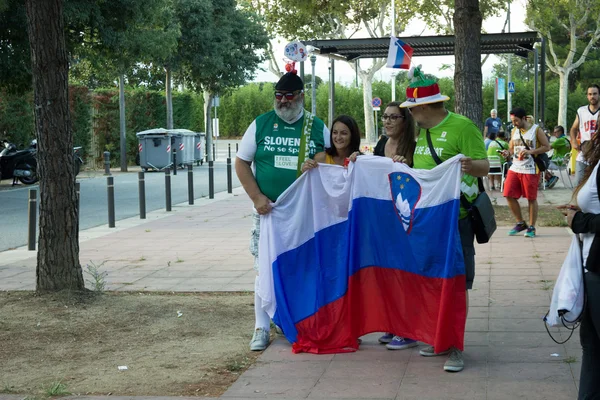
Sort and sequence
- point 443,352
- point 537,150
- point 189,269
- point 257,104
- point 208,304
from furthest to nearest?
point 257,104 → point 537,150 → point 189,269 → point 208,304 → point 443,352

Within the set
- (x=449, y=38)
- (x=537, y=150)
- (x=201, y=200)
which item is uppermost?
(x=449, y=38)

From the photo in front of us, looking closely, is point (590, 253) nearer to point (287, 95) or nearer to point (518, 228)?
point (287, 95)

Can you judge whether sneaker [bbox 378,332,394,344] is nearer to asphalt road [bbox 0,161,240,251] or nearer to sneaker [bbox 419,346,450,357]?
sneaker [bbox 419,346,450,357]

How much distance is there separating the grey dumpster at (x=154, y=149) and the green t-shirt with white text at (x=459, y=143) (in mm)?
28658

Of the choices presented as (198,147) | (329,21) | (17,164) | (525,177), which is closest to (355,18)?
(329,21)

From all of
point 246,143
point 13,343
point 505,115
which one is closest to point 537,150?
point 246,143

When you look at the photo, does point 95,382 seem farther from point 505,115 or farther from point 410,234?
point 505,115

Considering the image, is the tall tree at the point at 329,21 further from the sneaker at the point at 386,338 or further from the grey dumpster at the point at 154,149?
the sneaker at the point at 386,338

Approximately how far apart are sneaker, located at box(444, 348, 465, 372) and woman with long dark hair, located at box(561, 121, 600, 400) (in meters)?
1.57


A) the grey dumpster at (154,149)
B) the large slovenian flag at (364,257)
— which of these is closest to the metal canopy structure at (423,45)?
the large slovenian flag at (364,257)

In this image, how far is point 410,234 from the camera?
639 centimetres

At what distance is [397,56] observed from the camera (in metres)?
14.9

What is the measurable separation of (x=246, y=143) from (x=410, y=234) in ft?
4.52

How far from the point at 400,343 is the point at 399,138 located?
1481mm
